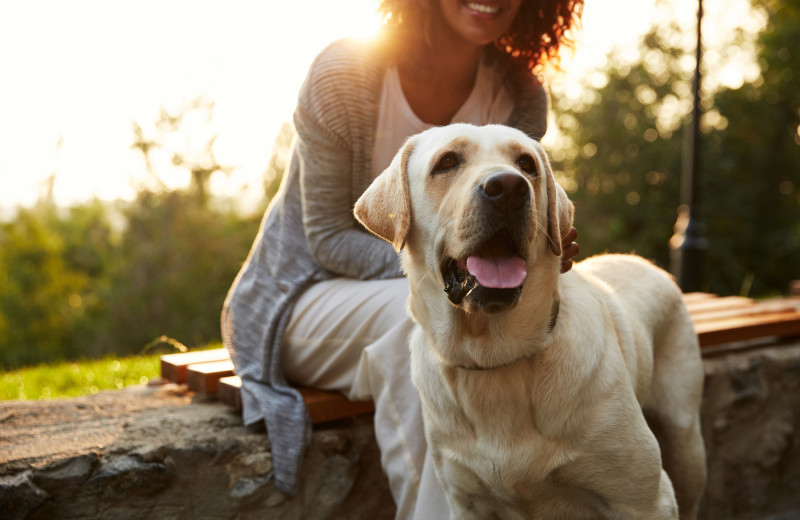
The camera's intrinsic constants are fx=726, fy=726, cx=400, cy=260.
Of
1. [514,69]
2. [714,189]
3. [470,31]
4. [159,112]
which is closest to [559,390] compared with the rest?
[470,31]

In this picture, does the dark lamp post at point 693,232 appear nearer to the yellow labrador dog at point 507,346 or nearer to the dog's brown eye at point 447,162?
the yellow labrador dog at point 507,346

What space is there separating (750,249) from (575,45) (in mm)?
13349

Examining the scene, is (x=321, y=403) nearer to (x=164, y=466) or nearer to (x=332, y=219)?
(x=164, y=466)

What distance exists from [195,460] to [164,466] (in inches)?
4.5

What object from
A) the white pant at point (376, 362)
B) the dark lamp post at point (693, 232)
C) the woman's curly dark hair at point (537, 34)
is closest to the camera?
the white pant at point (376, 362)

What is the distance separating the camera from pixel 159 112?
1195 cm

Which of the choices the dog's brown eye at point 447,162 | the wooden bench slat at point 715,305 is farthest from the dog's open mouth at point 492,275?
the wooden bench slat at point 715,305

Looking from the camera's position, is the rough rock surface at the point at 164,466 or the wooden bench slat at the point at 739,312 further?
the wooden bench slat at the point at 739,312

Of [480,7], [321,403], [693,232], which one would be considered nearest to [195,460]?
[321,403]

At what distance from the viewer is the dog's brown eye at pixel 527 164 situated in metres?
2.15

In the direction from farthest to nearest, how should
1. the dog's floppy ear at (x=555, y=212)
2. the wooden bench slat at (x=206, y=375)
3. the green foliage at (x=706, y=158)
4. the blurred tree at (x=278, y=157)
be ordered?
1. the green foliage at (x=706, y=158)
2. the blurred tree at (x=278, y=157)
3. the wooden bench slat at (x=206, y=375)
4. the dog's floppy ear at (x=555, y=212)

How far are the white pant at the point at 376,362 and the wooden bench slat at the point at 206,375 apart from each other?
36cm

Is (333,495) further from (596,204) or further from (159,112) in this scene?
(596,204)

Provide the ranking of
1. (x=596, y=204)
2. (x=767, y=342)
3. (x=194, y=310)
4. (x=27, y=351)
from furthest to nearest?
1. (x=27, y=351)
2. (x=596, y=204)
3. (x=194, y=310)
4. (x=767, y=342)
